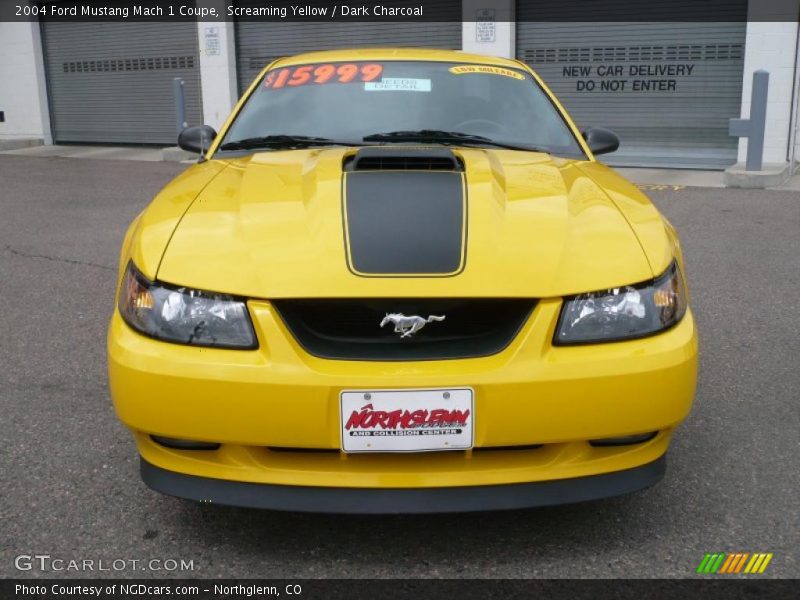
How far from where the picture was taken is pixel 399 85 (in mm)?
3824

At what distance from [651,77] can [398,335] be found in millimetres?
11532

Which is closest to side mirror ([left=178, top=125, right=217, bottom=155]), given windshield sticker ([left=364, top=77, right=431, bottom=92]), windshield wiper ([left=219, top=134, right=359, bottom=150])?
windshield wiper ([left=219, top=134, right=359, bottom=150])

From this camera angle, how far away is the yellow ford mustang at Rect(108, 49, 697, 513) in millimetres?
2219

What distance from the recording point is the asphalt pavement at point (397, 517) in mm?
2500

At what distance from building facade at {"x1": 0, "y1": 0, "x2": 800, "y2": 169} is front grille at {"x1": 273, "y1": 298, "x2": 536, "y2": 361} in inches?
417

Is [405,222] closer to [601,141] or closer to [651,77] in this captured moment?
[601,141]

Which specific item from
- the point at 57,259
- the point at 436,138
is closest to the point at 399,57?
the point at 436,138

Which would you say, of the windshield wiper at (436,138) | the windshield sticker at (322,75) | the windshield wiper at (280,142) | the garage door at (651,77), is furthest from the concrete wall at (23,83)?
the windshield wiper at (436,138)

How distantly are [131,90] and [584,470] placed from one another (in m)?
16.5

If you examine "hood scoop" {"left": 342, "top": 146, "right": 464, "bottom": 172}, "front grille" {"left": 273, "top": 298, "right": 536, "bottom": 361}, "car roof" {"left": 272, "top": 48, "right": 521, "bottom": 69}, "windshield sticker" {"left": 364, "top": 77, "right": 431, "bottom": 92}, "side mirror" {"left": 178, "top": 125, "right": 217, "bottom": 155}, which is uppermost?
"car roof" {"left": 272, "top": 48, "right": 521, "bottom": 69}

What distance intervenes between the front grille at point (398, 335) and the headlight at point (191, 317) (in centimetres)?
11

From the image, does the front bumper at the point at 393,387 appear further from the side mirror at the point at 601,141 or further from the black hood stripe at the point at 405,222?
the side mirror at the point at 601,141

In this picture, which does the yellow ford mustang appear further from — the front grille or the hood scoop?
the hood scoop

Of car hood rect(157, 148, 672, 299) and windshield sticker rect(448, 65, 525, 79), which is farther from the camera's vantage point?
windshield sticker rect(448, 65, 525, 79)
